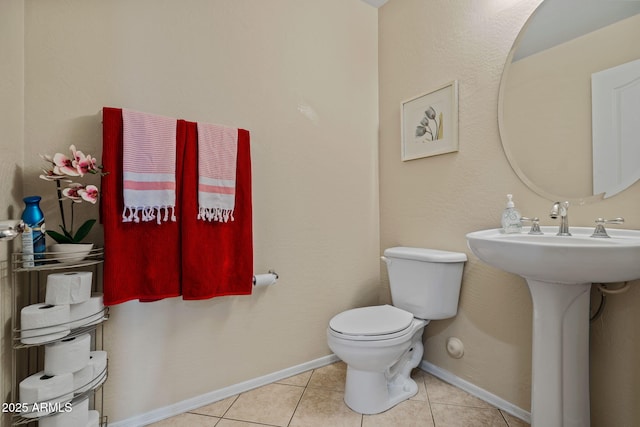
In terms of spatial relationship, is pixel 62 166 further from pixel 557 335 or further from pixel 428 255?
pixel 557 335

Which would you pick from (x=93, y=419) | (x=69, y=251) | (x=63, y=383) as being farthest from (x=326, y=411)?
(x=69, y=251)

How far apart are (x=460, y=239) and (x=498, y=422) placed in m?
0.83

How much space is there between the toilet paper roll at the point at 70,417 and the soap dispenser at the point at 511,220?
174 cm

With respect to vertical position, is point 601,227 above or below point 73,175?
below

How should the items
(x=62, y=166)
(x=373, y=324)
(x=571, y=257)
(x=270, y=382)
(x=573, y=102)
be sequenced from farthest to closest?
(x=270, y=382) → (x=373, y=324) → (x=573, y=102) → (x=62, y=166) → (x=571, y=257)

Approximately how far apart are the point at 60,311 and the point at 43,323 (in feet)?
0.17

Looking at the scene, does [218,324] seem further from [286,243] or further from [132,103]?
[132,103]

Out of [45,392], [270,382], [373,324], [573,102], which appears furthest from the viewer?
[270,382]

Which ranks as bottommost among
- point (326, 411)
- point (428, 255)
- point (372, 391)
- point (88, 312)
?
point (326, 411)

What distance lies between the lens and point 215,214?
4.52 feet

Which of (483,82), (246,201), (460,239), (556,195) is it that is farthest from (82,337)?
(483,82)

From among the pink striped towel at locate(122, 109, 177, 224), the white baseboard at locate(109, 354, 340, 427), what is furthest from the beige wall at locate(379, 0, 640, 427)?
the pink striped towel at locate(122, 109, 177, 224)

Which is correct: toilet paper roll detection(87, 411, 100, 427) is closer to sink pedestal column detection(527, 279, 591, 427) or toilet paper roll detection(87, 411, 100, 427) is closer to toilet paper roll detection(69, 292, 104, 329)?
toilet paper roll detection(69, 292, 104, 329)

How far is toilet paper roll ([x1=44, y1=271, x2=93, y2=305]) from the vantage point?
1.00 m
